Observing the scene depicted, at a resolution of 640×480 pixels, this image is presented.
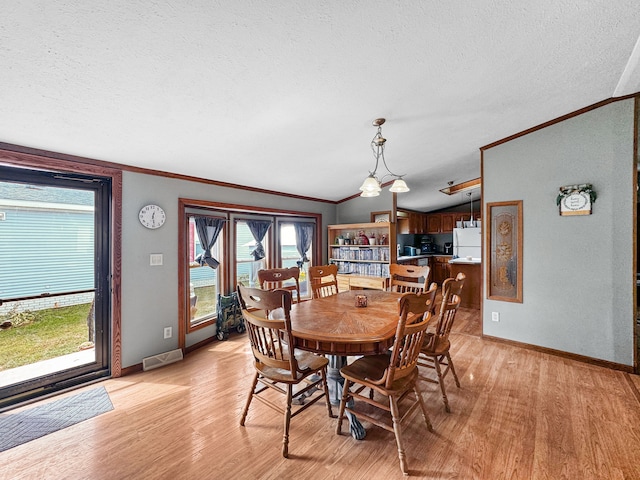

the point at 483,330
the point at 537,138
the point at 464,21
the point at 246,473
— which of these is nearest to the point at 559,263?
the point at 483,330

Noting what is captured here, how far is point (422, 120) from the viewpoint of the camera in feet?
9.29

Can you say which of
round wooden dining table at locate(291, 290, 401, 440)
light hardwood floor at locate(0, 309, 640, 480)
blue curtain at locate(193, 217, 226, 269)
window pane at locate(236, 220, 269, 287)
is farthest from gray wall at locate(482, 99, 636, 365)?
blue curtain at locate(193, 217, 226, 269)

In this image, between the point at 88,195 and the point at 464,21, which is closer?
the point at 464,21

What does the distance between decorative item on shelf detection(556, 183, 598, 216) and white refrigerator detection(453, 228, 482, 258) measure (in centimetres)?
314

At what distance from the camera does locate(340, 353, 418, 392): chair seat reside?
181 centimetres

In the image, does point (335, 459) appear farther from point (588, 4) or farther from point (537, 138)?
point (537, 138)

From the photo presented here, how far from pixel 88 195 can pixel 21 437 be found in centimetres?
200

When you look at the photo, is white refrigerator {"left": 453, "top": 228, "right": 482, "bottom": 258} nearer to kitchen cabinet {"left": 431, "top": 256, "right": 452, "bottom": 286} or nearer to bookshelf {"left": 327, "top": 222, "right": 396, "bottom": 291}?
kitchen cabinet {"left": 431, "top": 256, "right": 452, "bottom": 286}

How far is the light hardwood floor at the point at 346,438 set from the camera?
1.69m

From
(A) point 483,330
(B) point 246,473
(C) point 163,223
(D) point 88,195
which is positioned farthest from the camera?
(A) point 483,330

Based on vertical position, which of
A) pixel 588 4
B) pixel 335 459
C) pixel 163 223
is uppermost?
pixel 588 4

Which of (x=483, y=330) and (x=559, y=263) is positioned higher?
(x=559, y=263)

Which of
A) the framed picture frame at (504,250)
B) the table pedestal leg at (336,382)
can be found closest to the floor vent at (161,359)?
the table pedestal leg at (336,382)

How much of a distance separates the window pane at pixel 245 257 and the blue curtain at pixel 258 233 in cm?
6
